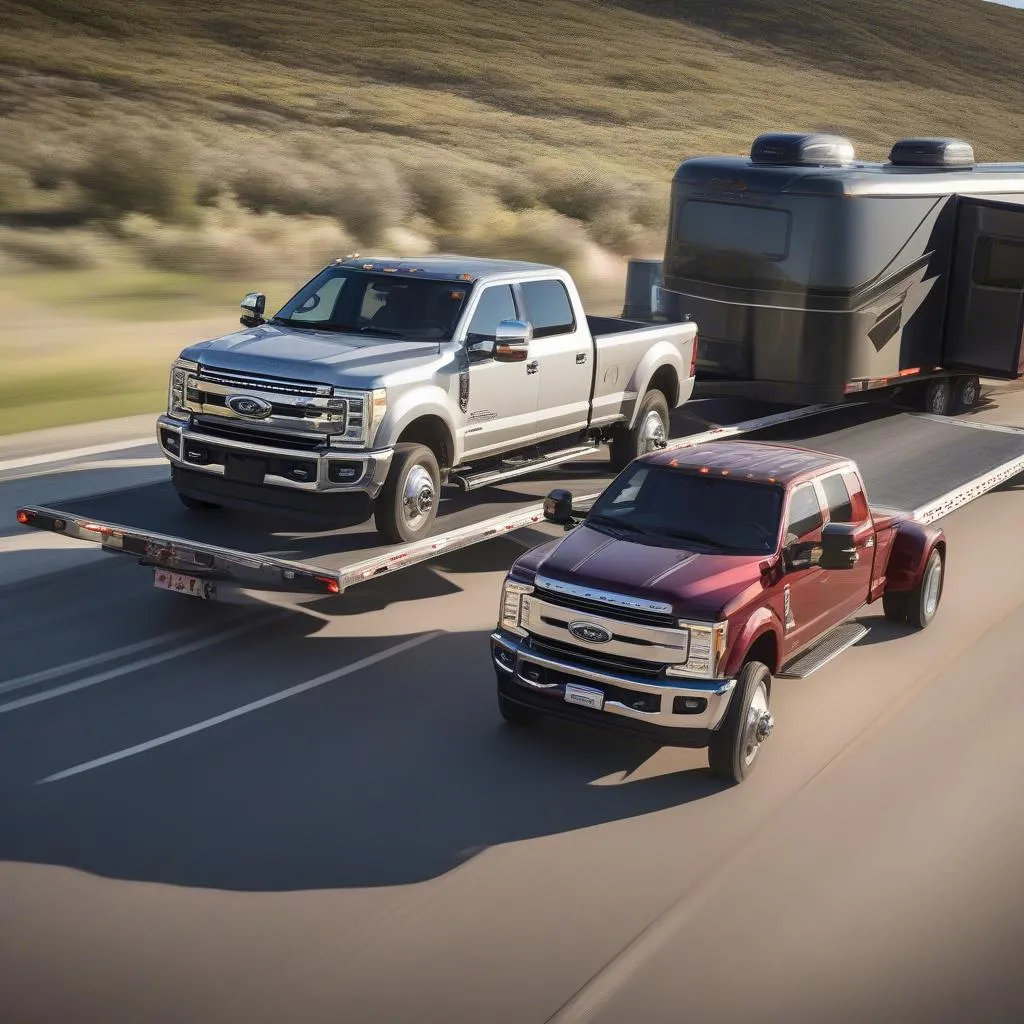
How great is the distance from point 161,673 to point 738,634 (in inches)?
151

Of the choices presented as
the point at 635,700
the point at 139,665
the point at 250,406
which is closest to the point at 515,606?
the point at 635,700

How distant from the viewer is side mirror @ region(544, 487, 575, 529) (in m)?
9.38

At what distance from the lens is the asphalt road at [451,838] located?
6.08 metres

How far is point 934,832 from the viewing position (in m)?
7.61

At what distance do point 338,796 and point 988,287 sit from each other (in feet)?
40.6

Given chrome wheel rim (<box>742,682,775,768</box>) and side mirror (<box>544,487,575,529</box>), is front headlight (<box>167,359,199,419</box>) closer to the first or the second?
side mirror (<box>544,487,575,529</box>)

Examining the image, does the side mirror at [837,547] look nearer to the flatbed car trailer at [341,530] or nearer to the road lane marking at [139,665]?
the flatbed car trailer at [341,530]

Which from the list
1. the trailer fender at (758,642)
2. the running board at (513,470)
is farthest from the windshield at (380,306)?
the trailer fender at (758,642)

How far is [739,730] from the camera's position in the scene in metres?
7.91

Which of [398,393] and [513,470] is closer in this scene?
[398,393]

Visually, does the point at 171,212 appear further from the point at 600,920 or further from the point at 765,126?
the point at 765,126

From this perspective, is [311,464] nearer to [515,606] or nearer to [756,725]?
[515,606]

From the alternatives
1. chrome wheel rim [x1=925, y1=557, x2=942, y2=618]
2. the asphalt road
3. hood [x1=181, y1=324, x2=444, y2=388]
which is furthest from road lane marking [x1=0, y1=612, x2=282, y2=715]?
chrome wheel rim [x1=925, y1=557, x2=942, y2=618]

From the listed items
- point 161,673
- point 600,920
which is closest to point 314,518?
point 161,673
